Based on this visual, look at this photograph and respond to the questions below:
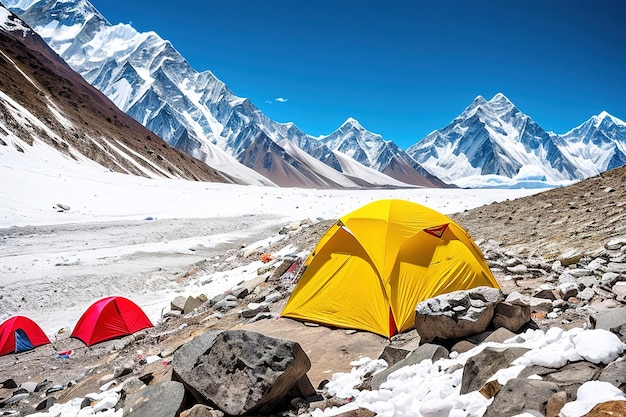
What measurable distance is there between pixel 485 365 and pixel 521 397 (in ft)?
2.50

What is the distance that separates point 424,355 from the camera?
5160 mm

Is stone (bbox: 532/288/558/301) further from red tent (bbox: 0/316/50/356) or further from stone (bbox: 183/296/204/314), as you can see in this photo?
red tent (bbox: 0/316/50/356)

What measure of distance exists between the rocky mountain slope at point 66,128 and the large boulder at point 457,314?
53.7m

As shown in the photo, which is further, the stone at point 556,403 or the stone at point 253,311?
the stone at point 253,311

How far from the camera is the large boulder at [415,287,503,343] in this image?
5680 millimetres

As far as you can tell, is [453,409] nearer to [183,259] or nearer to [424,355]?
[424,355]

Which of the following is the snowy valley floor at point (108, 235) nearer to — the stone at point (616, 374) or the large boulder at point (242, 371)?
the large boulder at point (242, 371)

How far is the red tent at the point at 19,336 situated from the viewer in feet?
35.6

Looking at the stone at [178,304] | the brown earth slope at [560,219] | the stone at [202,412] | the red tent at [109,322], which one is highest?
the brown earth slope at [560,219]

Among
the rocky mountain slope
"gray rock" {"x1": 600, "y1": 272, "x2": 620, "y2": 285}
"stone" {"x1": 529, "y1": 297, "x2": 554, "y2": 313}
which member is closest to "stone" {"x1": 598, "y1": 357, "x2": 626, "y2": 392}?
"stone" {"x1": 529, "y1": 297, "x2": 554, "y2": 313}

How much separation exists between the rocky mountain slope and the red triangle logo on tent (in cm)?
5224

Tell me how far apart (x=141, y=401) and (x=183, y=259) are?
53.7ft

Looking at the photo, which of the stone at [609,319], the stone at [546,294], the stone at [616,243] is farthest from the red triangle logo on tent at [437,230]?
the stone at [616,243]

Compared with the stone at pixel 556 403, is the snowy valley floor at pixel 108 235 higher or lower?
lower
